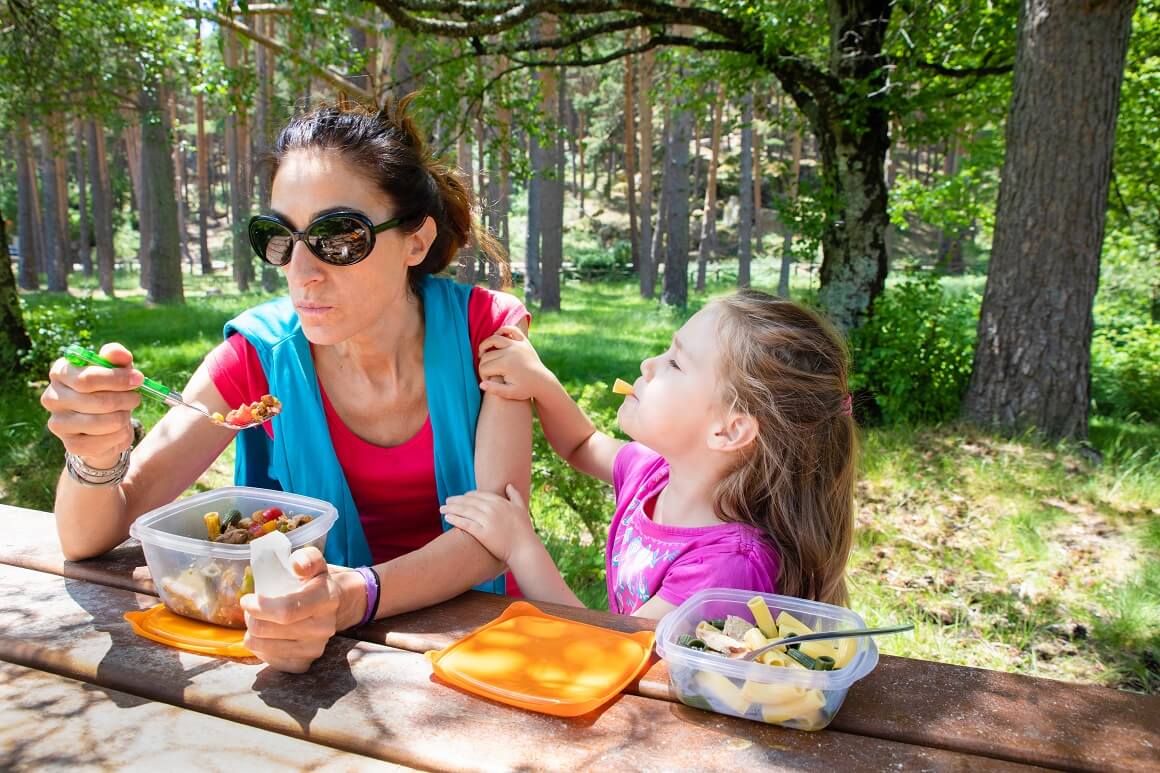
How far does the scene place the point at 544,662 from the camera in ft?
4.18

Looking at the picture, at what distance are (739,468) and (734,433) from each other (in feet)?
0.26

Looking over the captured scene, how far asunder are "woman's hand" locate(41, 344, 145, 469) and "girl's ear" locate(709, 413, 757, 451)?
1057 mm

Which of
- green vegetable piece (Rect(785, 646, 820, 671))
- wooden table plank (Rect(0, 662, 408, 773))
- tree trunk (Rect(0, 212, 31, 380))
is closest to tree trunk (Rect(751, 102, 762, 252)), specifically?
tree trunk (Rect(0, 212, 31, 380))

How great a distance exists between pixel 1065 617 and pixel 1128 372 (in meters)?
5.88

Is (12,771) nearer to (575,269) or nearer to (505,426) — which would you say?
(505,426)

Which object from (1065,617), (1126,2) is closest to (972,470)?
(1065,617)

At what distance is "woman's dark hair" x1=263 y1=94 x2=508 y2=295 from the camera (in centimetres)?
187

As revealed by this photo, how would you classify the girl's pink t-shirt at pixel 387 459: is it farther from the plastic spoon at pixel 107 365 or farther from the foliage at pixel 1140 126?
the foliage at pixel 1140 126

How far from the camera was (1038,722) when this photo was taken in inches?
44.6

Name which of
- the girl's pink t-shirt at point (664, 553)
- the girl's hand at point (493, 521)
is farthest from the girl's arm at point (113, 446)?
the girl's pink t-shirt at point (664, 553)

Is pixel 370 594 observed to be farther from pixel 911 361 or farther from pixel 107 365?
pixel 911 361

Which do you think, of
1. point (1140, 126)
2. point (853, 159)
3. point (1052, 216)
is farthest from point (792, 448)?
point (1140, 126)

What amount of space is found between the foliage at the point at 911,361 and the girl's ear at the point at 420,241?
4303mm

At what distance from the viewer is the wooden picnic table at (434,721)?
1.04 metres
